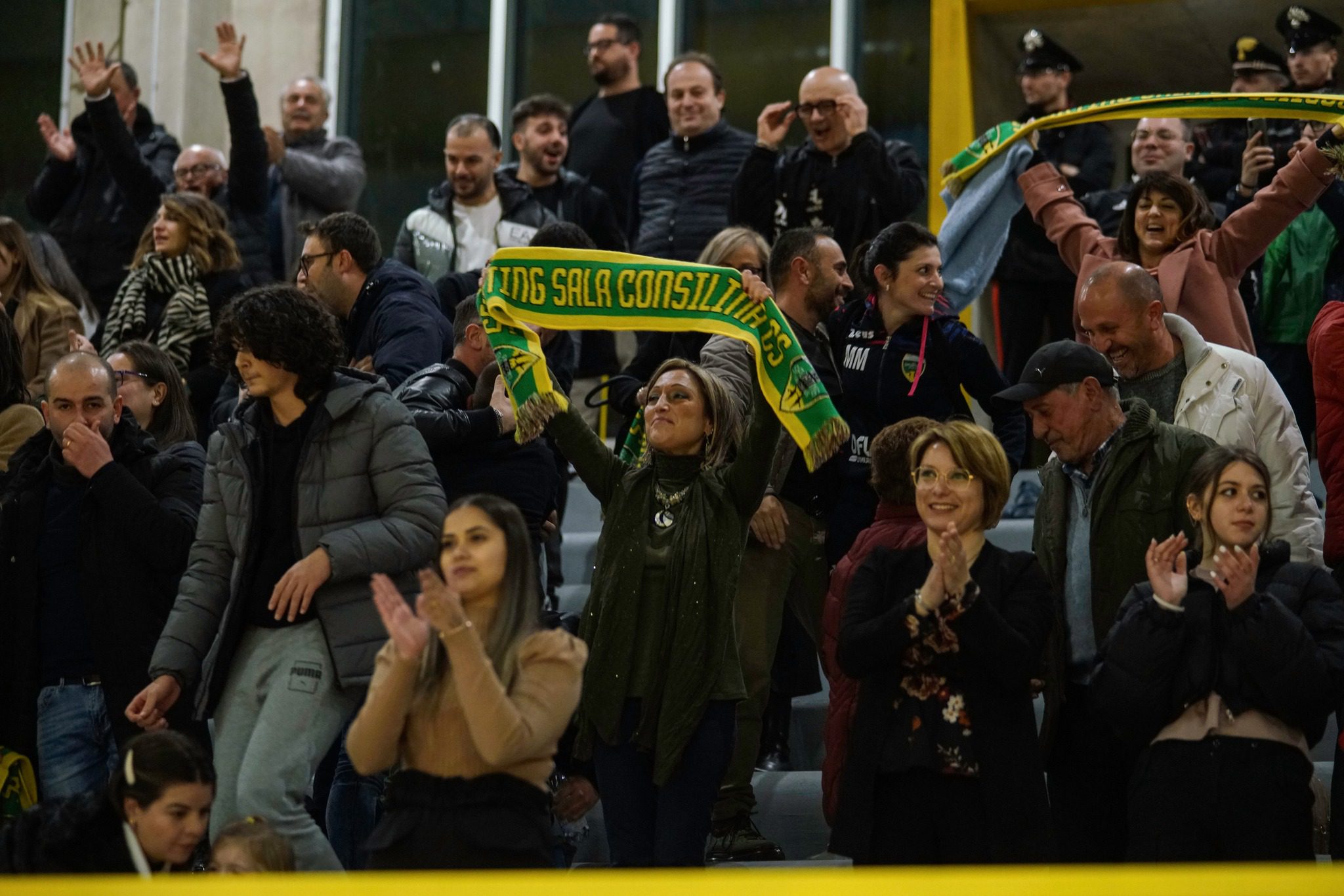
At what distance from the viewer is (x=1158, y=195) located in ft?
22.1

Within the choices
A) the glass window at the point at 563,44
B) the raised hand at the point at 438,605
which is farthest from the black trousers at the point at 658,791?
the glass window at the point at 563,44

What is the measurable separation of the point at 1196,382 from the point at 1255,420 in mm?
207

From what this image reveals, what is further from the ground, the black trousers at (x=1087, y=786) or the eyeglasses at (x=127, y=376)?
the eyeglasses at (x=127, y=376)

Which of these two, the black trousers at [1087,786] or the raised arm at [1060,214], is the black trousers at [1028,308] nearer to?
the raised arm at [1060,214]

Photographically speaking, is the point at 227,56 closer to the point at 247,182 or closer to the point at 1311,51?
the point at 247,182

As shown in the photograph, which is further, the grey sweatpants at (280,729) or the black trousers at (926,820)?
the grey sweatpants at (280,729)

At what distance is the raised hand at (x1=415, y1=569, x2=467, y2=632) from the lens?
4195 millimetres

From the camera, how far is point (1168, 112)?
278 inches

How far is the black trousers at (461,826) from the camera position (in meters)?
4.27

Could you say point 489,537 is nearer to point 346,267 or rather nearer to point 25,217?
point 346,267

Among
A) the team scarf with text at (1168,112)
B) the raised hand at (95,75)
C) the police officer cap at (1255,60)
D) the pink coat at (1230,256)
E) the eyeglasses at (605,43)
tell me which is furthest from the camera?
the eyeglasses at (605,43)

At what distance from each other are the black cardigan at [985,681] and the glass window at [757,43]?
7.33 meters

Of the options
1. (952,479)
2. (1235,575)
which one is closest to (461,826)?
(952,479)

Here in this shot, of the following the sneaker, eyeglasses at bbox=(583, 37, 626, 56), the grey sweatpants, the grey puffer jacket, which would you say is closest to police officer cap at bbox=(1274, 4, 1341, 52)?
eyeglasses at bbox=(583, 37, 626, 56)
